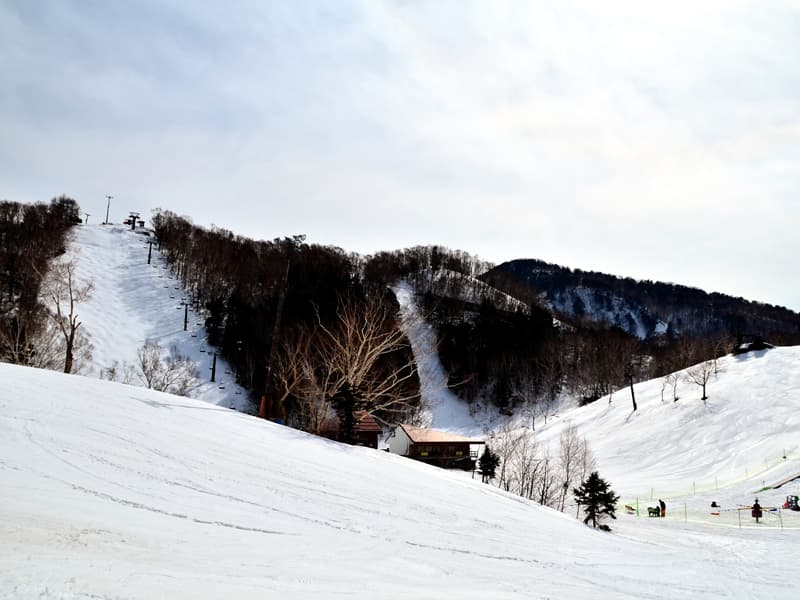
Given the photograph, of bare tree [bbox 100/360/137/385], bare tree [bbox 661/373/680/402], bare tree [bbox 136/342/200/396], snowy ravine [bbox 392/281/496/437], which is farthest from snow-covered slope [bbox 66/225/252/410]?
bare tree [bbox 661/373/680/402]

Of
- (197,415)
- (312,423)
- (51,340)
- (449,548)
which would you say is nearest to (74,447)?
(197,415)

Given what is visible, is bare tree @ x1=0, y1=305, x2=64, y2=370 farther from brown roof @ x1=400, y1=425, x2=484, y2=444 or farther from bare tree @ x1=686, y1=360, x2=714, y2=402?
bare tree @ x1=686, y1=360, x2=714, y2=402

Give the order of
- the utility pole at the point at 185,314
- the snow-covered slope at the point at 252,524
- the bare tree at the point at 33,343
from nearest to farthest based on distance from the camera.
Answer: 1. the snow-covered slope at the point at 252,524
2. the bare tree at the point at 33,343
3. the utility pole at the point at 185,314

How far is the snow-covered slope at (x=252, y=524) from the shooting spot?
16.6 ft

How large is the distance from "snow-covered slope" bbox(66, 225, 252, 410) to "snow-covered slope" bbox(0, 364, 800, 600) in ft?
131

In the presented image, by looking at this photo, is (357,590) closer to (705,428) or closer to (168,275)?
(705,428)

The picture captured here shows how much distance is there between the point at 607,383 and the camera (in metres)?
62.8

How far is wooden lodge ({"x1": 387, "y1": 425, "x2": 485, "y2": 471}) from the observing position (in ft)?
128

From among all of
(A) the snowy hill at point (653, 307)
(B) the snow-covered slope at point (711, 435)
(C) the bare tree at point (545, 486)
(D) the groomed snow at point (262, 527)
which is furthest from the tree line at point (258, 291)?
(A) the snowy hill at point (653, 307)

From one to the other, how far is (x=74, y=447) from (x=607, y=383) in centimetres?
6449

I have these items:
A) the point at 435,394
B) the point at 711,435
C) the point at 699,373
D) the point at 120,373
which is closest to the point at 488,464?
the point at 711,435

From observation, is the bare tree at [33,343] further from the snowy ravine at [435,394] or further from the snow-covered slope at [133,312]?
the snowy ravine at [435,394]

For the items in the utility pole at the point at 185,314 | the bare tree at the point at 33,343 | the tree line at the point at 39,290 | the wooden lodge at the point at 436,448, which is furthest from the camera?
the utility pole at the point at 185,314

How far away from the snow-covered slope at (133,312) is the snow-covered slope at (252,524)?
39.8 m
